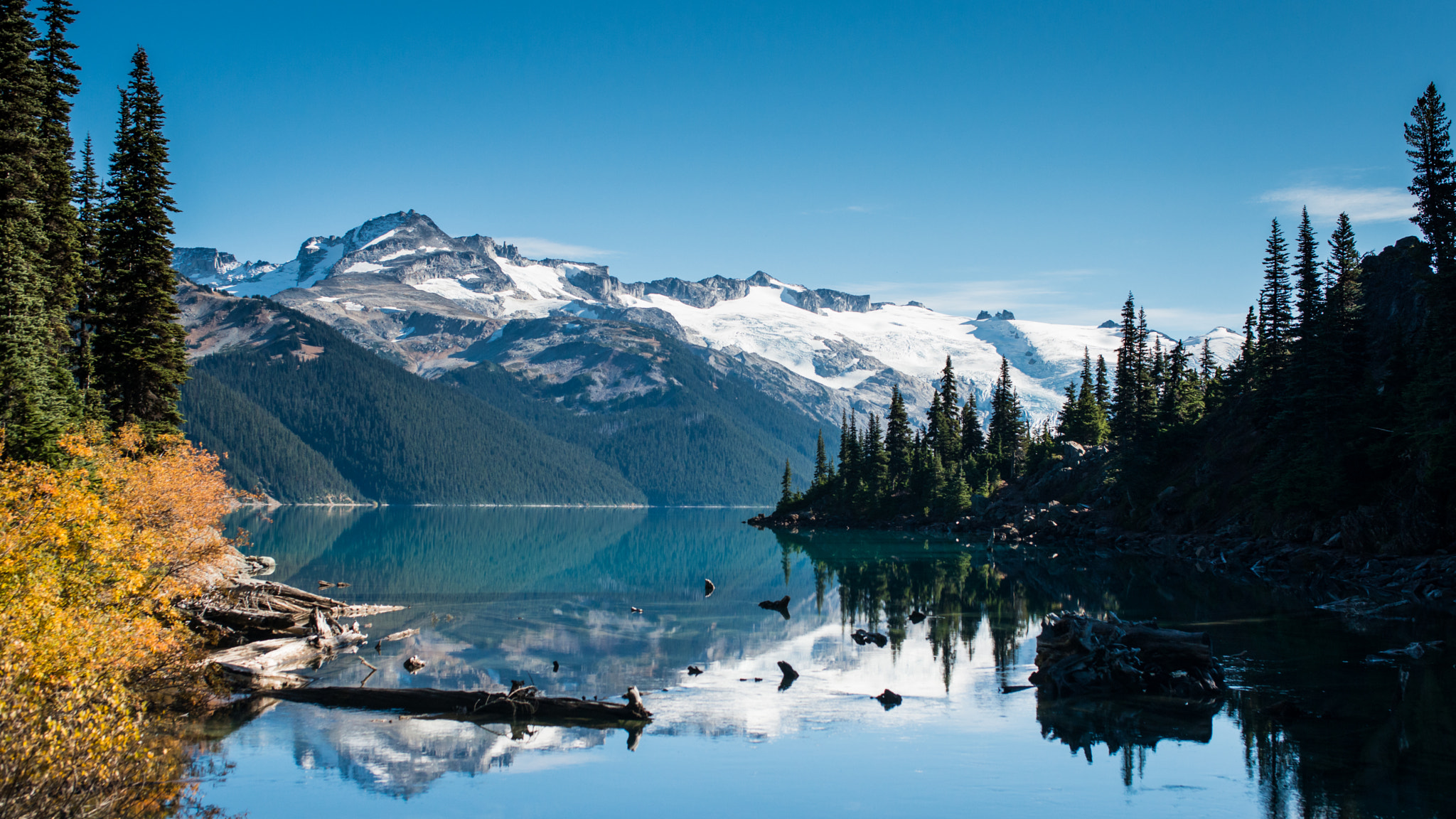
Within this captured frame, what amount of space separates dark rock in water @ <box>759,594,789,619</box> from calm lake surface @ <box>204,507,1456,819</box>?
56.5 inches

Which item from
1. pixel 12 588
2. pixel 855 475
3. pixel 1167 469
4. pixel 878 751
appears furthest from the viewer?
pixel 855 475

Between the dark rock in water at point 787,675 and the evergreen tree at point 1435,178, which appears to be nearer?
the dark rock in water at point 787,675

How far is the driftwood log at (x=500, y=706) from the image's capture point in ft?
94.3

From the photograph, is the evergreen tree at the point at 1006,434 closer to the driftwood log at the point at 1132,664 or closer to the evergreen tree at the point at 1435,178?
the evergreen tree at the point at 1435,178

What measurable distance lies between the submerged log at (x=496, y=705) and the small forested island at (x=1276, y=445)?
151 ft

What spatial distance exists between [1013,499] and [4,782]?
127952 mm

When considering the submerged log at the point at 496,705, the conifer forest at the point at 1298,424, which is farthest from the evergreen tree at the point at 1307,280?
the submerged log at the point at 496,705

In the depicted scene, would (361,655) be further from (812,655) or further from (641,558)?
(641,558)

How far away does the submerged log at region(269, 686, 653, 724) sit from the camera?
28.8 meters

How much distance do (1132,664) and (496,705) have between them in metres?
21.3

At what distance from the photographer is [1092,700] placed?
30953 mm

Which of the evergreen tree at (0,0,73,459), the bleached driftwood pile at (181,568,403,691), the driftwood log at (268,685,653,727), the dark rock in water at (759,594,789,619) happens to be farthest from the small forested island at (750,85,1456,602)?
the evergreen tree at (0,0,73,459)

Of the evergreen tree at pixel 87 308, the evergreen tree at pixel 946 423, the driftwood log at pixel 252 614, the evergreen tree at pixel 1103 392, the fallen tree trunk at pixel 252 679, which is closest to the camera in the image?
A: the fallen tree trunk at pixel 252 679

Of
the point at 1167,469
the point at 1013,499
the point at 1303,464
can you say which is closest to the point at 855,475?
the point at 1013,499
